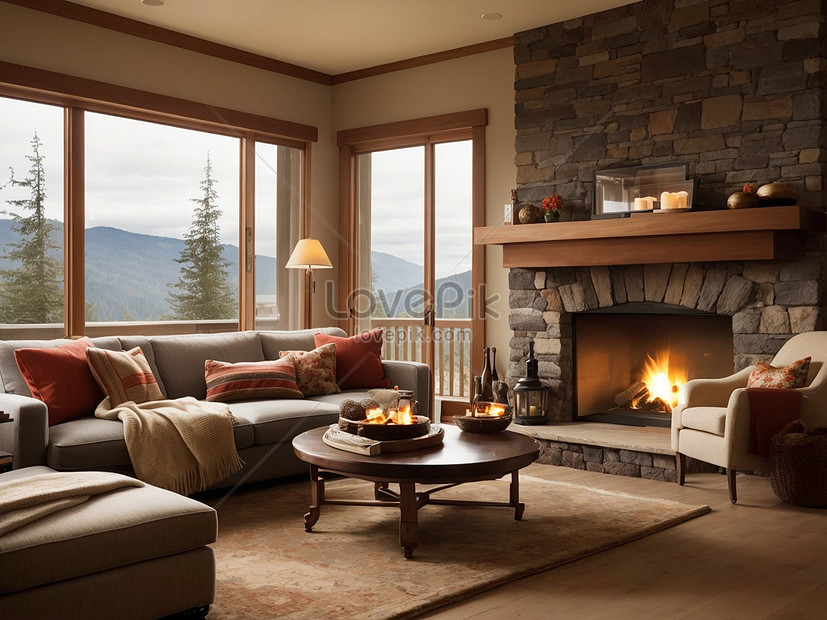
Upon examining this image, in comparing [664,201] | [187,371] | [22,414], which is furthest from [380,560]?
[664,201]

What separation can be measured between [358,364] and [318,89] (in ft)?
9.98

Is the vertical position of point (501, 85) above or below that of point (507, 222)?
above

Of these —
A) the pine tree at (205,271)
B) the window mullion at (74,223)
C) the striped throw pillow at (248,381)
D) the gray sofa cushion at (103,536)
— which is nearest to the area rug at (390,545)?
the gray sofa cushion at (103,536)

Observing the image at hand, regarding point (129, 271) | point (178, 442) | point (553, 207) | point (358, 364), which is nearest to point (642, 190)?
point (553, 207)

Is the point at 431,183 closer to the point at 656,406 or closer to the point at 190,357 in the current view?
the point at 656,406

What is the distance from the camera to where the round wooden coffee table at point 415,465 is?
10.6 ft

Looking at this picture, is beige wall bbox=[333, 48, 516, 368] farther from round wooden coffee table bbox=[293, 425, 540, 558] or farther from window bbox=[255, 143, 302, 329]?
round wooden coffee table bbox=[293, 425, 540, 558]

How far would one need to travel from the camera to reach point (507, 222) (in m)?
6.12

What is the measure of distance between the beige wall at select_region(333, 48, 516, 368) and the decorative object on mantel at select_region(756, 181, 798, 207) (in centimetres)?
203

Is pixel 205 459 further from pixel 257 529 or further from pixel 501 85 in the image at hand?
pixel 501 85

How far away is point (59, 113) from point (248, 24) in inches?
58.0

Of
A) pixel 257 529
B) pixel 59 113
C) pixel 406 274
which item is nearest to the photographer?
pixel 257 529

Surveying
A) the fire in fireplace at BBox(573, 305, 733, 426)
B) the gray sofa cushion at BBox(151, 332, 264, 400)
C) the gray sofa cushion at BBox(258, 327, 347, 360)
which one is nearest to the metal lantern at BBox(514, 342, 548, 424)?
the fire in fireplace at BBox(573, 305, 733, 426)

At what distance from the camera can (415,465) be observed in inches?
127
